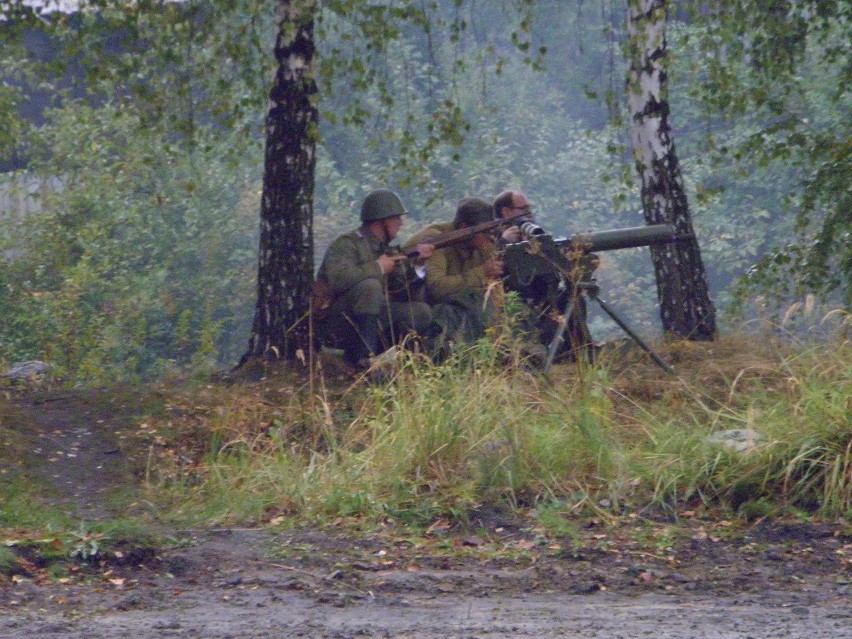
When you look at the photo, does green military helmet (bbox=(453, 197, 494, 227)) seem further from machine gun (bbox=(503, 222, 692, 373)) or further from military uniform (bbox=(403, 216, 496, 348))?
machine gun (bbox=(503, 222, 692, 373))

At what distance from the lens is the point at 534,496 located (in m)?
6.02

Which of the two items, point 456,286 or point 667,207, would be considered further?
point 667,207

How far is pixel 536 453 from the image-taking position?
6.19m

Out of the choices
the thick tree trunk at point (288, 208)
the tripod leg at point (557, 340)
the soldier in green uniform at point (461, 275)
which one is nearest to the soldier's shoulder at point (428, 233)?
the soldier in green uniform at point (461, 275)

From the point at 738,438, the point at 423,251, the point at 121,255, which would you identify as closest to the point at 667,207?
the point at 423,251

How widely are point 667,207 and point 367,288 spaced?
2474mm

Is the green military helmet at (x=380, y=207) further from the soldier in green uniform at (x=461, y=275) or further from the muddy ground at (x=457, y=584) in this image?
the muddy ground at (x=457, y=584)

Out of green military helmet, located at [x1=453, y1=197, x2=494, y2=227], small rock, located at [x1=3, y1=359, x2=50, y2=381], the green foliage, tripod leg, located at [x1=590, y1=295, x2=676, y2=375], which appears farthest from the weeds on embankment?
the green foliage

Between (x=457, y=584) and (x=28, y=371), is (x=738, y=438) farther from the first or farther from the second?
(x=28, y=371)

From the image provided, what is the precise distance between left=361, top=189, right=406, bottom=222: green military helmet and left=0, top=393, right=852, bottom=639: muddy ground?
3.37 metres

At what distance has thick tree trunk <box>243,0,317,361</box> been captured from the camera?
879 cm

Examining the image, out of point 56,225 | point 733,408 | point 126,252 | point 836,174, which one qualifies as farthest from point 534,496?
point 126,252

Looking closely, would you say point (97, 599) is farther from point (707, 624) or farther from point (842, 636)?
point (842, 636)

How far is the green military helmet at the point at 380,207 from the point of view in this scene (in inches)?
352
